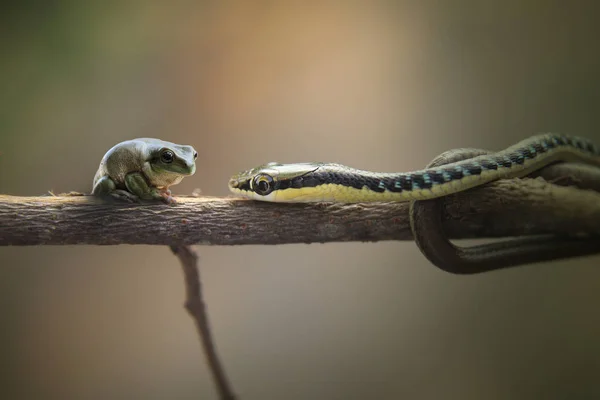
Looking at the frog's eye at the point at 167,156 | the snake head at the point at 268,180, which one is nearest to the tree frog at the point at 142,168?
the frog's eye at the point at 167,156

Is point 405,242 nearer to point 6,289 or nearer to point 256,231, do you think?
point 256,231

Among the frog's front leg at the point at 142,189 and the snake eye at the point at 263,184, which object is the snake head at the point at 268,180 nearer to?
the snake eye at the point at 263,184

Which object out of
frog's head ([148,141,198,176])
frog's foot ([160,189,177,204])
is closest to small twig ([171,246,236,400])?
frog's foot ([160,189,177,204])

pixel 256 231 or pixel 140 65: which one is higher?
pixel 140 65

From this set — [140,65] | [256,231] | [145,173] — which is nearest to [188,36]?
[140,65]

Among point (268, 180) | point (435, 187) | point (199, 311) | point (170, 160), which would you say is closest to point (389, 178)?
point (435, 187)

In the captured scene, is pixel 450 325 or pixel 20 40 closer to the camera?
pixel 20 40
